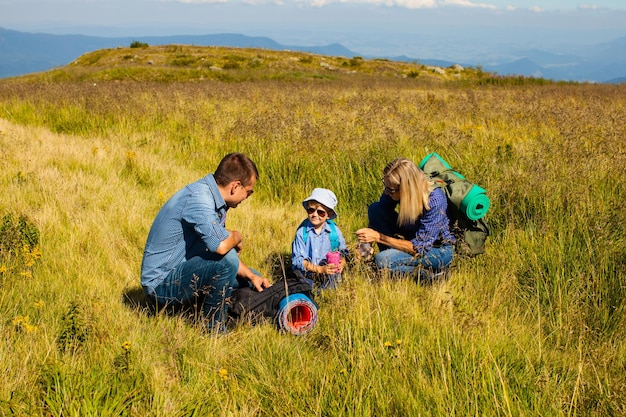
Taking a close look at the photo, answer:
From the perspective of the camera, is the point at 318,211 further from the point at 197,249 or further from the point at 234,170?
the point at 197,249

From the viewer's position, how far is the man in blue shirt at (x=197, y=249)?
325 centimetres

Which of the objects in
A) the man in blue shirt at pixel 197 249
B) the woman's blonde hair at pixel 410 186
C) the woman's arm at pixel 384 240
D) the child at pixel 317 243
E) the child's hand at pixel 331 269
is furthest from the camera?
the woman's arm at pixel 384 240

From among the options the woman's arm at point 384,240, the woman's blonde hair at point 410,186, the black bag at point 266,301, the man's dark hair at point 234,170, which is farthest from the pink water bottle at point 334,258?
the man's dark hair at point 234,170

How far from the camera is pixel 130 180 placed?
6434 millimetres

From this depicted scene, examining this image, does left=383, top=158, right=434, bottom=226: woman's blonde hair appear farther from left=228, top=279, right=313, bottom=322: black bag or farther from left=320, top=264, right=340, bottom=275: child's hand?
left=228, top=279, right=313, bottom=322: black bag

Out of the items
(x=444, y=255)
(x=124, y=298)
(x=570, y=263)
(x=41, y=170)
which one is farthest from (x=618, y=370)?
(x=41, y=170)

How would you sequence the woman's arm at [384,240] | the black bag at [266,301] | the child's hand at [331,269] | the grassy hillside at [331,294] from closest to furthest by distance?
1. the grassy hillside at [331,294]
2. the black bag at [266,301]
3. the child's hand at [331,269]
4. the woman's arm at [384,240]

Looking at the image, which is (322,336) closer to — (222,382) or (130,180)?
(222,382)

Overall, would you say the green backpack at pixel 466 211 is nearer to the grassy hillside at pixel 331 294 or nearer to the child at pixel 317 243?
the grassy hillside at pixel 331 294

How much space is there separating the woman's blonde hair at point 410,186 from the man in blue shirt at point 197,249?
130 cm

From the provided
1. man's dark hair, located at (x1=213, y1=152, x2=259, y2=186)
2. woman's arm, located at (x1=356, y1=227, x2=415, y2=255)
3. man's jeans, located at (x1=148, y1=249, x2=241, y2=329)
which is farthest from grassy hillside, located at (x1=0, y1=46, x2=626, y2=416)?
man's dark hair, located at (x1=213, y1=152, x2=259, y2=186)

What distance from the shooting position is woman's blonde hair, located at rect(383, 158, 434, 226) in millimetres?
3988

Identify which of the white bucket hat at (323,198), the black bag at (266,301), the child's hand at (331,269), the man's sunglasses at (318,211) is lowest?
the black bag at (266,301)

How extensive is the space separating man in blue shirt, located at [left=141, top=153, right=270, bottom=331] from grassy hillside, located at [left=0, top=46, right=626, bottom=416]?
0.69 ft
